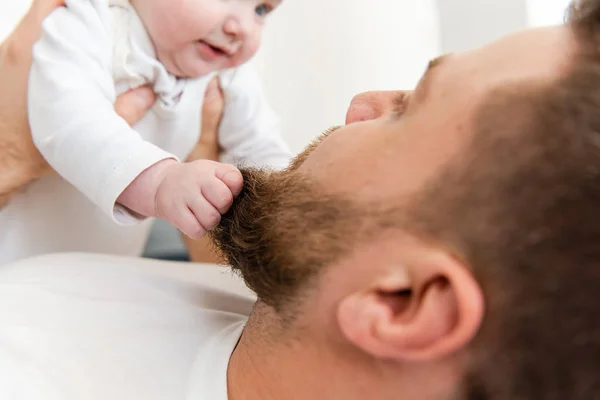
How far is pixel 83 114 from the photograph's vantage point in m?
0.72

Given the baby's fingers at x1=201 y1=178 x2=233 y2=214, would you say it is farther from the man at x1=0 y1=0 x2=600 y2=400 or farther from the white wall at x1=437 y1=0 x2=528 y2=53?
the white wall at x1=437 y1=0 x2=528 y2=53

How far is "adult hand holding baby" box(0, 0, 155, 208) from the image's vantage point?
77cm

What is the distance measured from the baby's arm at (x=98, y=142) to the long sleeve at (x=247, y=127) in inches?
9.0

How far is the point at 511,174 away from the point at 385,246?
12 cm

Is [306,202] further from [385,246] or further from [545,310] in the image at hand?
[545,310]

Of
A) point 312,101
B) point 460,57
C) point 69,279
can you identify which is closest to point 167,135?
point 69,279

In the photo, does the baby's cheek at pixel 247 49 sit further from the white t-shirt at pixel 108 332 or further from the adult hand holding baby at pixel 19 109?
the white t-shirt at pixel 108 332

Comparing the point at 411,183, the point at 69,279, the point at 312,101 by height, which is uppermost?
the point at 411,183

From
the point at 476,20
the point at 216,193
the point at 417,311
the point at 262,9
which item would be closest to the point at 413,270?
the point at 417,311

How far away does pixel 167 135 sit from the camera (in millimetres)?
914

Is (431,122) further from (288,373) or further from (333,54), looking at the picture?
(333,54)

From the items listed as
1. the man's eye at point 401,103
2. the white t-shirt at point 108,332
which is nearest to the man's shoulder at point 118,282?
the white t-shirt at point 108,332

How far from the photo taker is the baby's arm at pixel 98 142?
2.18 feet

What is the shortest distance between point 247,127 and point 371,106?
1.17ft
